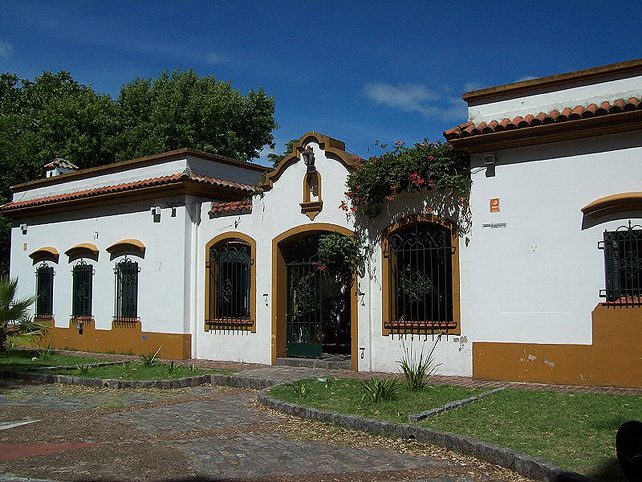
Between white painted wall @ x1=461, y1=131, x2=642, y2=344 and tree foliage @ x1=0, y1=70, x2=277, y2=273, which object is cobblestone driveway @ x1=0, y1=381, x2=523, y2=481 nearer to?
white painted wall @ x1=461, y1=131, x2=642, y2=344

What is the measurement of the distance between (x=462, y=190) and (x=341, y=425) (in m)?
5.07

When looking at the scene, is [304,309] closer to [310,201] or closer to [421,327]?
[310,201]

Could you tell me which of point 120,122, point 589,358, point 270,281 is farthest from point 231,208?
point 120,122

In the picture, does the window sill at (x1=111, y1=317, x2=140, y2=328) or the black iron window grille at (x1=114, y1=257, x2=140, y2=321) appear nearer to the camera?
the window sill at (x1=111, y1=317, x2=140, y2=328)

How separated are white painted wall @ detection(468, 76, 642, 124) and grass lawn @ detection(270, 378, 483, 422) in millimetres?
4735

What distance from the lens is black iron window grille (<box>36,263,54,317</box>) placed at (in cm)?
1923

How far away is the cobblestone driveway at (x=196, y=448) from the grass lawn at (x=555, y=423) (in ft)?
1.68

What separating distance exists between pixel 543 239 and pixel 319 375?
4632 millimetres

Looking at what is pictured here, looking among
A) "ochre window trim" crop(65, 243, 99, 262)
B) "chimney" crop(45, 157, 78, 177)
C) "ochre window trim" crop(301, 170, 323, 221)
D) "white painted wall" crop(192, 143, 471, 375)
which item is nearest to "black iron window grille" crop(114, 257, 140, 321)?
"ochre window trim" crop(65, 243, 99, 262)

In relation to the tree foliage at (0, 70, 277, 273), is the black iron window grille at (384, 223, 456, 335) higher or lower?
lower

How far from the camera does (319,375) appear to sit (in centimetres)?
1236

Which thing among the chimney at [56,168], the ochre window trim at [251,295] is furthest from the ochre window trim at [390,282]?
Answer: the chimney at [56,168]

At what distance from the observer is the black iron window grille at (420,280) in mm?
12086

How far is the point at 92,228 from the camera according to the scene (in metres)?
18.1
